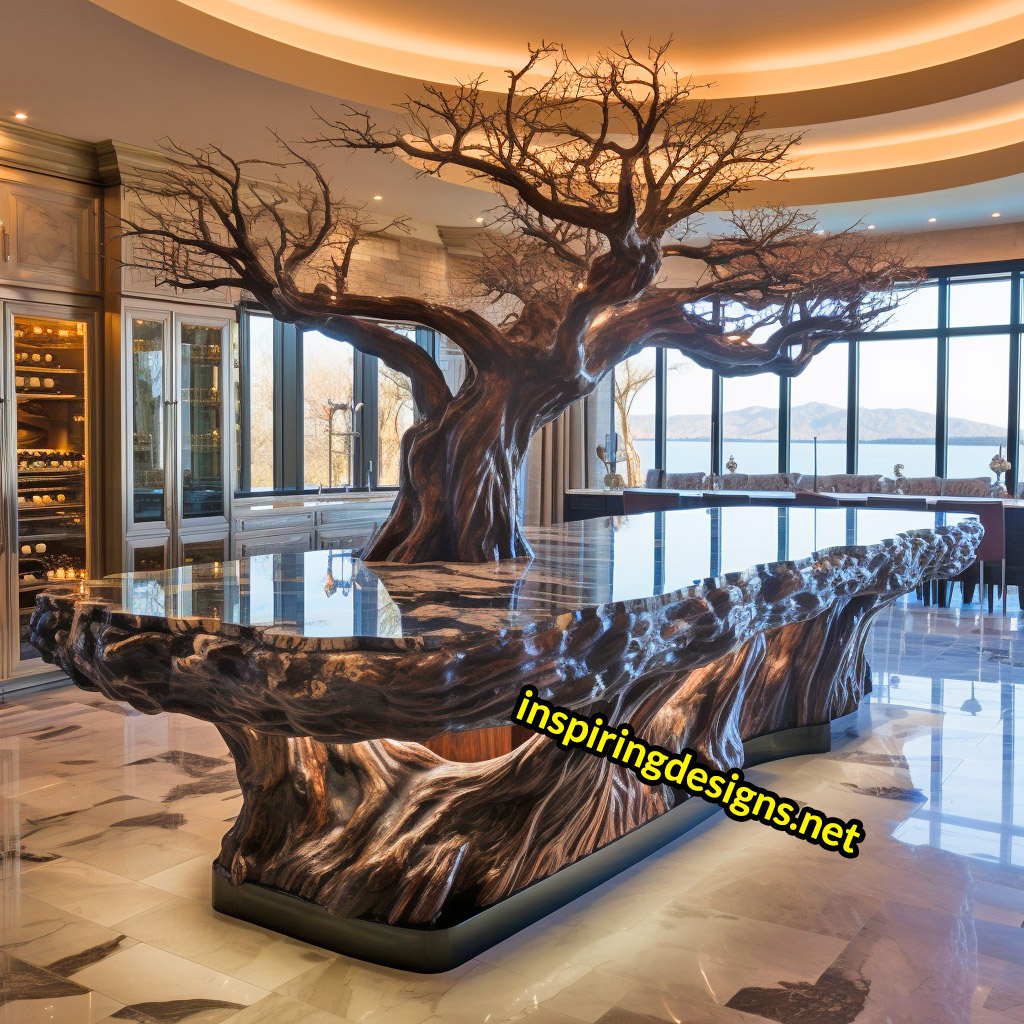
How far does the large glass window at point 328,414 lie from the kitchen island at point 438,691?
501cm

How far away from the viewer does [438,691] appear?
1.85 meters

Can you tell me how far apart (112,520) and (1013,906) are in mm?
4896

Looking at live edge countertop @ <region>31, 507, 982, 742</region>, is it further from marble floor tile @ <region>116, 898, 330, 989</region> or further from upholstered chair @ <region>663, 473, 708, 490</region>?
upholstered chair @ <region>663, 473, 708, 490</region>

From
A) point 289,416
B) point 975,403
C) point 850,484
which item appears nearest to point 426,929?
point 289,416

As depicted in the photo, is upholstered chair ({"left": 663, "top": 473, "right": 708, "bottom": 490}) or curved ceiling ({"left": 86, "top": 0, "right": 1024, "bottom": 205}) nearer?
curved ceiling ({"left": 86, "top": 0, "right": 1024, "bottom": 205})

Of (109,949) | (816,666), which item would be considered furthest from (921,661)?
(109,949)

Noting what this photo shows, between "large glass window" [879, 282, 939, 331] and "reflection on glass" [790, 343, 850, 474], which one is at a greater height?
"large glass window" [879, 282, 939, 331]

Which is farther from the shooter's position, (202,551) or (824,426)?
(824,426)

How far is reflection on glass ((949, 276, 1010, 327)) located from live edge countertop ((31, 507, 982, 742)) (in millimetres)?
7687

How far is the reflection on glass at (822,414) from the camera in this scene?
10.9 meters

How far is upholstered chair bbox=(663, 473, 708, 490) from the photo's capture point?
10148 mm

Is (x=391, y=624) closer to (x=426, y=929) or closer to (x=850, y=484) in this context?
(x=426, y=929)

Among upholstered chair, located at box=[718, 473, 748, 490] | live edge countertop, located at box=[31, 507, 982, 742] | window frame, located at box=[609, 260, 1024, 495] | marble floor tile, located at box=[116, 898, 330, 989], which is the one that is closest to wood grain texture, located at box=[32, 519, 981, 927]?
live edge countertop, located at box=[31, 507, 982, 742]

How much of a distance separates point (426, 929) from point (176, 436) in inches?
170
